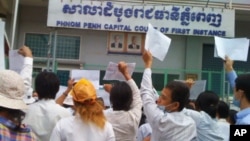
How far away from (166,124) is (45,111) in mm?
921

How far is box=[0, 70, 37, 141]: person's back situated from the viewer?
2.32 metres

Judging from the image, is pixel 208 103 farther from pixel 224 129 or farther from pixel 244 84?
pixel 244 84

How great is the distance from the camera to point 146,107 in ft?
10.4

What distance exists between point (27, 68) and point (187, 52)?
26.4 ft

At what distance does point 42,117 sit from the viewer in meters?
3.28

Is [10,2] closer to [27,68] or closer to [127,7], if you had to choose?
[127,7]

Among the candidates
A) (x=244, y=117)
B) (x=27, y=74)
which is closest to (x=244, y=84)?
(x=244, y=117)

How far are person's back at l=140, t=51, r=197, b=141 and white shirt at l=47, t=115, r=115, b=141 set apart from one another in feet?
1.22

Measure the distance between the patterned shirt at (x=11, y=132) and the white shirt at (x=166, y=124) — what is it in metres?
1.04

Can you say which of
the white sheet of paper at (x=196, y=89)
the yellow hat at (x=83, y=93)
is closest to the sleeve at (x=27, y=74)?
the yellow hat at (x=83, y=93)

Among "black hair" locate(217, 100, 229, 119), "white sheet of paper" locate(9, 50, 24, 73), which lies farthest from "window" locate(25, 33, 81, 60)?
"black hair" locate(217, 100, 229, 119)

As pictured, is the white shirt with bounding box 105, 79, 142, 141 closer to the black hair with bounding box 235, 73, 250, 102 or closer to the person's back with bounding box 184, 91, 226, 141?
the person's back with bounding box 184, 91, 226, 141

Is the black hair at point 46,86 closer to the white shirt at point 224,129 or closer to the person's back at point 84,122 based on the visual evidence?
the person's back at point 84,122

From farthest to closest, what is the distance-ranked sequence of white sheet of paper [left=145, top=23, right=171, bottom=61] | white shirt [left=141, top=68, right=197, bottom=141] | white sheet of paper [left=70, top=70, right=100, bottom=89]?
white sheet of paper [left=70, top=70, right=100, bottom=89] < white sheet of paper [left=145, top=23, right=171, bottom=61] < white shirt [left=141, top=68, right=197, bottom=141]
